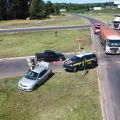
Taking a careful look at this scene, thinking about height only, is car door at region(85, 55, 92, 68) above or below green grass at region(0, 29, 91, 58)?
above

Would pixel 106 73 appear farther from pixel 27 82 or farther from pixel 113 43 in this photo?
pixel 113 43

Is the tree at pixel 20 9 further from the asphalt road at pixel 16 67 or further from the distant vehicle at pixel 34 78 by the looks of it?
the distant vehicle at pixel 34 78

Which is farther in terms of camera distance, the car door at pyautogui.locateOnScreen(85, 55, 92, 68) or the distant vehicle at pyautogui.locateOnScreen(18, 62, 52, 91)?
the car door at pyautogui.locateOnScreen(85, 55, 92, 68)

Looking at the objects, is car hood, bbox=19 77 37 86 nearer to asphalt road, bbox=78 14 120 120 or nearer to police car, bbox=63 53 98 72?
asphalt road, bbox=78 14 120 120

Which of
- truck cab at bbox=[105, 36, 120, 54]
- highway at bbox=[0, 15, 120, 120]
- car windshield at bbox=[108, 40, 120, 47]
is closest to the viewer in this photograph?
highway at bbox=[0, 15, 120, 120]

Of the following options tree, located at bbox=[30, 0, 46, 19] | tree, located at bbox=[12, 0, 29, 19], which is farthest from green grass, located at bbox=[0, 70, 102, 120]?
tree, located at bbox=[12, 0, 29, 19]

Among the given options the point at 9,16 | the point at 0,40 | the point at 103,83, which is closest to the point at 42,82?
the point at 103,83

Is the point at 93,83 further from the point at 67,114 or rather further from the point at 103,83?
the point at 67,114

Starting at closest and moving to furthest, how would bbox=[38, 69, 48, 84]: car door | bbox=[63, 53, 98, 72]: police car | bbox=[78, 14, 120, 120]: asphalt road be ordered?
bbox=[78, 14, 120, 120]: asphalt road, bbox=[38, 69, 48, 84]: car door, bbox=[63, 53, 98, 72]: police car
